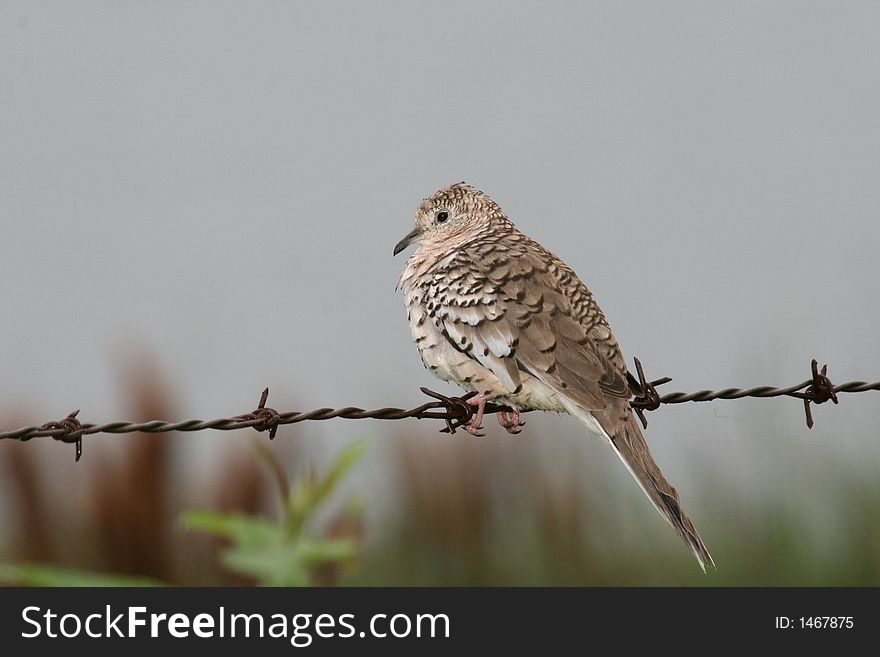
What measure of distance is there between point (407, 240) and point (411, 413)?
179 centimetres

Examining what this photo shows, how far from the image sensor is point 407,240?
5.16 m

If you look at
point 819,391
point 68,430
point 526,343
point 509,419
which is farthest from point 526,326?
point 68,430

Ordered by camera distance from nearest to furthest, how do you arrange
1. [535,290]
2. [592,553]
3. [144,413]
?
[535,290] < [144,413] < [592,553]

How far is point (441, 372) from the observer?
427cm

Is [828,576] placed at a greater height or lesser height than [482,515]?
lesser

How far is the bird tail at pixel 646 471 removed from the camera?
11.6 feet

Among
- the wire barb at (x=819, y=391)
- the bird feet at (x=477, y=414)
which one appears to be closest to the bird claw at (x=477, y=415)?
the bird feet at (x=477, y=414)

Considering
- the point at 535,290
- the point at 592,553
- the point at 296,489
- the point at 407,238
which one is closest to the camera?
the point at 296,489

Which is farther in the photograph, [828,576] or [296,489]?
[828,576]

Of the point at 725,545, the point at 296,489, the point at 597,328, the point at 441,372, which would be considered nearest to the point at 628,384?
the point at 597,328

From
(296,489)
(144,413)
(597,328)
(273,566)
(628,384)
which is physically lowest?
(273,566)

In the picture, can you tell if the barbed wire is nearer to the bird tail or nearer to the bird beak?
the bird tail

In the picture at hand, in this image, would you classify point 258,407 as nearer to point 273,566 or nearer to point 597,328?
point 273,566

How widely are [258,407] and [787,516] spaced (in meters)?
4.33
